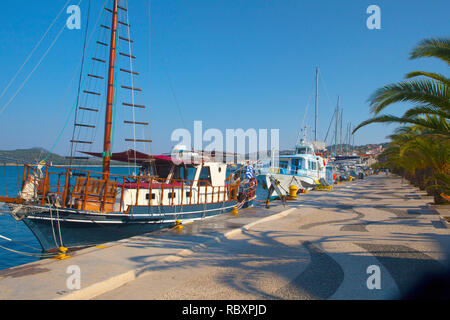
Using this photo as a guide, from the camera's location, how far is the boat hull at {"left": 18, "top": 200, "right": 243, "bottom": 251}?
9.52 m

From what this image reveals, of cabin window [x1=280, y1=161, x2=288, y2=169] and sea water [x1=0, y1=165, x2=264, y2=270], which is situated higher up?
cabin window [x1=280, y1=161, x2=288, y2=169]

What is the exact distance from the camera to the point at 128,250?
755 cm

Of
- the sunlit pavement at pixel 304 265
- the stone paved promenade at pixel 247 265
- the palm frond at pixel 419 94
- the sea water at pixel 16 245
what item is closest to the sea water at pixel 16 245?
the sea water at pixel 16 245

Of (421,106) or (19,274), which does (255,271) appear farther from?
(421,106)

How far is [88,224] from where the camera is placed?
33.0 feet

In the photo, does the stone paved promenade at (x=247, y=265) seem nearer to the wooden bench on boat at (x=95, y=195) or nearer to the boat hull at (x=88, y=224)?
the boat hull at (x=88, y=224)

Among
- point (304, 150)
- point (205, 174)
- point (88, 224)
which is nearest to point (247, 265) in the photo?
point (88, 224)

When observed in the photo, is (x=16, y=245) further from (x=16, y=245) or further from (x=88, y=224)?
(x=88, y=224)

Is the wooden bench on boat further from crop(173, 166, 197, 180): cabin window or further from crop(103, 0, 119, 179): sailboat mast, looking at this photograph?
crop(173, 166, 197, 180): cabin window

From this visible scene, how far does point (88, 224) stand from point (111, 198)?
118 cm

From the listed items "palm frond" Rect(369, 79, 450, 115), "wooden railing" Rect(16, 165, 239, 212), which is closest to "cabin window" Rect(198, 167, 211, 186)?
"wooden railing" Rect(16, 165, 239, 212)

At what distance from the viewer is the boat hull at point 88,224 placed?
9.52 metres
